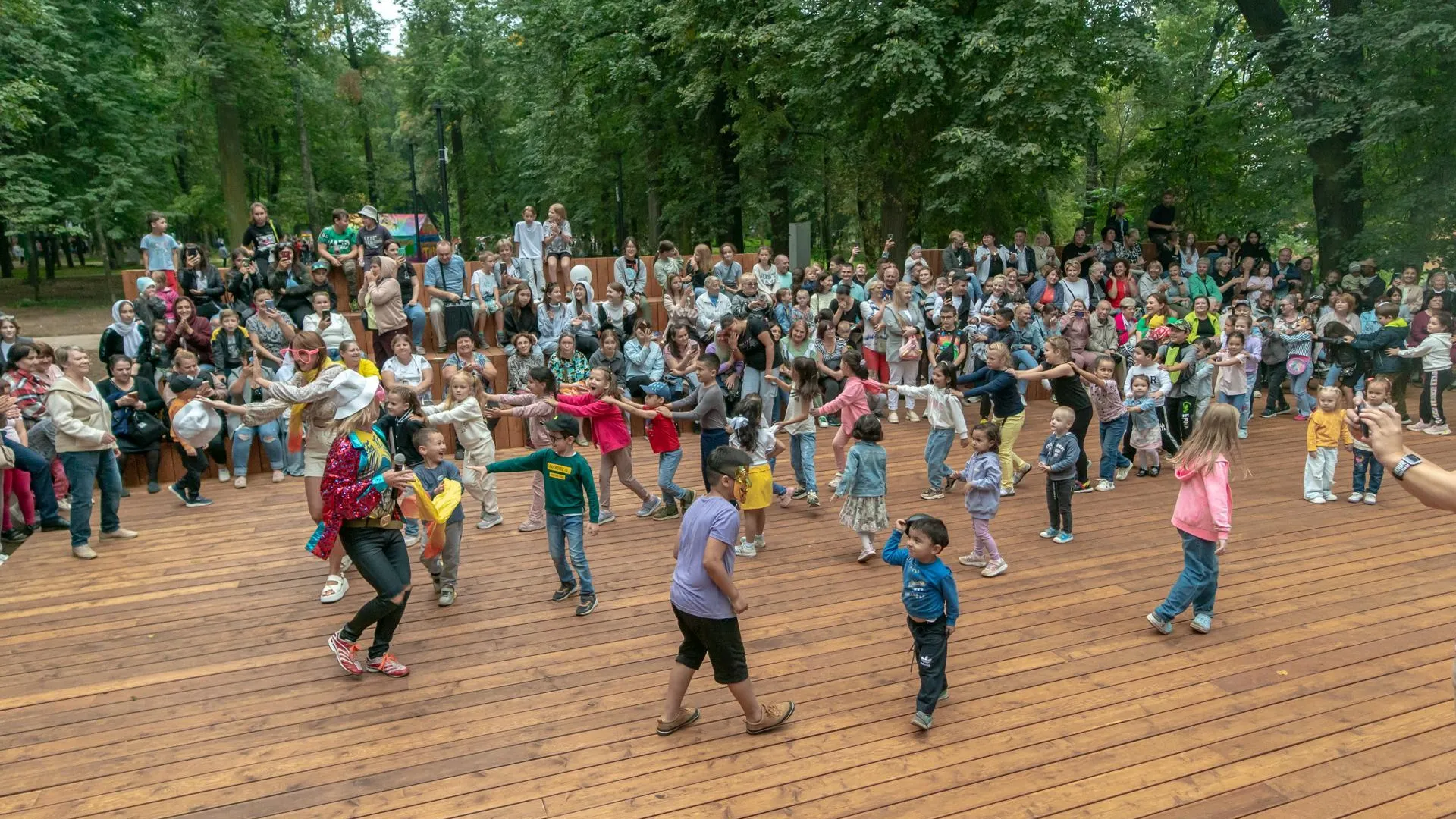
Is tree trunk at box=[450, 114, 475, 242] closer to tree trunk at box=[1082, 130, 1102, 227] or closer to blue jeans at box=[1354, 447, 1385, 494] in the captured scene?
tree trunk at box=[1082, 130, 1102, 227]

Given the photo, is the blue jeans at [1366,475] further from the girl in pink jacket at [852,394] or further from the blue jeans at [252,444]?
the blue jeans at [252,444]

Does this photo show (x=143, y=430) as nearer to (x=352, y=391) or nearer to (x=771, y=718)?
(x=352, y=391)

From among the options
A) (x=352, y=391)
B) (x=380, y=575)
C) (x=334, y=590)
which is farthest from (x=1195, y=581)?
(x=334, y=590)

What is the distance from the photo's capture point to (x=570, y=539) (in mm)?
6605

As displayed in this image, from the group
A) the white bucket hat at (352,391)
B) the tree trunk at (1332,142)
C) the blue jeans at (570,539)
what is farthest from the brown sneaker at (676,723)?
the tree trunk at (1332,142)

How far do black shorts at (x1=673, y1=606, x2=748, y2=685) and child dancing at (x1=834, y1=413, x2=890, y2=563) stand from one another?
2670mm

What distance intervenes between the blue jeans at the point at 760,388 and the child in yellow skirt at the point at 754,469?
7.42ft

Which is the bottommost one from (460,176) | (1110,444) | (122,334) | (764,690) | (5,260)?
(764,690)

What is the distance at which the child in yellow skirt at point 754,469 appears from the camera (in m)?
7.50

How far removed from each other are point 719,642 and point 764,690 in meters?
1.01

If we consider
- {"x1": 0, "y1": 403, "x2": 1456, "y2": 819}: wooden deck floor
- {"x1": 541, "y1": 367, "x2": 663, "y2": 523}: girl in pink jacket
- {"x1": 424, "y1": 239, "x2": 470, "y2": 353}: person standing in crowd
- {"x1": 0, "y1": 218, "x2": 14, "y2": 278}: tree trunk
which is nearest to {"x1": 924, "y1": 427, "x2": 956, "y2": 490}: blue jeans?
{"x1": 0, "y1": 403, "x2": 1456, "y2": 819}: wooden deck floor

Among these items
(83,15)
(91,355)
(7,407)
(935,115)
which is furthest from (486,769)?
(83,15)

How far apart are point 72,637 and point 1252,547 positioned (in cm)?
903

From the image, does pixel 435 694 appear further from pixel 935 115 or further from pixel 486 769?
pixel 935 115
